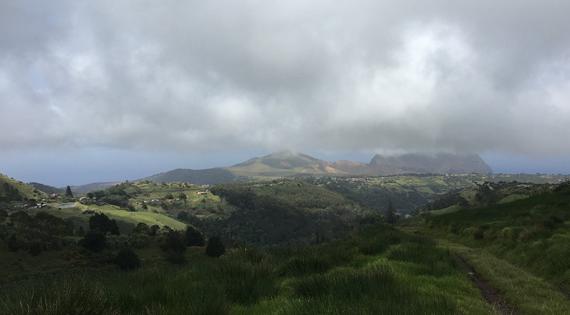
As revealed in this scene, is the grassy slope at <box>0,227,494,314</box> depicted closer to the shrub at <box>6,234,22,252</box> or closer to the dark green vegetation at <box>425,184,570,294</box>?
the dark green vegetation at <box>425,184,570,294</box>

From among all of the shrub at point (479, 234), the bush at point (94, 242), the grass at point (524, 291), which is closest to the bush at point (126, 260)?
the bush at point (94, 242)

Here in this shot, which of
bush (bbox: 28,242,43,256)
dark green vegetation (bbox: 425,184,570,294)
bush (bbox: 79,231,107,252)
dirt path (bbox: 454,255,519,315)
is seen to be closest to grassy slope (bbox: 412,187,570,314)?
dark green vegetation (bbox: 425,184,570,294)

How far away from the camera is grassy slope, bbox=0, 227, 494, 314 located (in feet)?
23.1

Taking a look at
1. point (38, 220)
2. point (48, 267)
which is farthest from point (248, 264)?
point (38, 220)

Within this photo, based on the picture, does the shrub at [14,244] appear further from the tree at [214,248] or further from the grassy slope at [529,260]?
the grassy slope at [529,260]

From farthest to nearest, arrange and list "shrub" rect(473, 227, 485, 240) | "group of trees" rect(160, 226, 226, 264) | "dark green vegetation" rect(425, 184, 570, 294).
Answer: "group of trees" rect(160, 226, 226, 264), "shrub" rect(473, 227, 485, 240), "dark green vegetation" rect(425, 184, 570, 294)

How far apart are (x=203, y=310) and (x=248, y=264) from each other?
5.02 metres

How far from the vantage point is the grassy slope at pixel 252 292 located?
23.1 ft

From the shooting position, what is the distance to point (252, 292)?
1054 cm

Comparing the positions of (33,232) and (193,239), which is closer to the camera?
(33,232)

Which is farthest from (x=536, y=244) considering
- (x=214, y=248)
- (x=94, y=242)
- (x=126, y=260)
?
(x=94, y=242)

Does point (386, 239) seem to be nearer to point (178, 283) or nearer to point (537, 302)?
point (537, 302)

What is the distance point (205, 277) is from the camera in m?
11.5

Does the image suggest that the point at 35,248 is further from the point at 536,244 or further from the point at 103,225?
the point at 536,244
